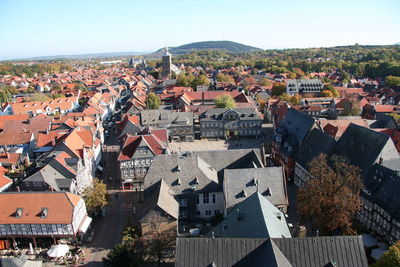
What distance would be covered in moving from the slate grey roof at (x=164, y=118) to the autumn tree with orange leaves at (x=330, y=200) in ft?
169

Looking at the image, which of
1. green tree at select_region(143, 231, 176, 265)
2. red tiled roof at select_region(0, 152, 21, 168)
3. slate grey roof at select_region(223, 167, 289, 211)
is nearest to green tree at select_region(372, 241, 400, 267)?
slate grey roof at select_region(223, 167, 289, 211)

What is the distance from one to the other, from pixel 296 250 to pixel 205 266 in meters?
8.50

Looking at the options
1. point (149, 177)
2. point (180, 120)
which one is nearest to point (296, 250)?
point (149, 177)

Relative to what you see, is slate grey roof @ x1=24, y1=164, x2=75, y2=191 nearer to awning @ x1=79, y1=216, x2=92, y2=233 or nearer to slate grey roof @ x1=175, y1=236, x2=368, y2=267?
awning @ x1=79, y1=216, x2=92, y2=233

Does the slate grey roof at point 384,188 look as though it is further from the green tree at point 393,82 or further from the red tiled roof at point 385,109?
the green tree at point 393,82

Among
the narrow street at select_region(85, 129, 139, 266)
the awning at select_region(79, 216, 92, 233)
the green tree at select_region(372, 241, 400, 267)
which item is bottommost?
the narrow street at select_region(85, 129, 139, 266)

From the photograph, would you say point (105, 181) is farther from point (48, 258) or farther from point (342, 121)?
point (342, 121)

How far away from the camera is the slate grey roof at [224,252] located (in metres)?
28.3

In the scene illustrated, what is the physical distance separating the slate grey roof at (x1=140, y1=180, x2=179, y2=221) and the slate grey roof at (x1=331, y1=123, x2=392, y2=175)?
1145 inches

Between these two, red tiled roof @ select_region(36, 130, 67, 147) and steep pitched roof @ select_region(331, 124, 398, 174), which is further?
red tiled roof @ select_region(36, 130, 67, 147)

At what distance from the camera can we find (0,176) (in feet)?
189

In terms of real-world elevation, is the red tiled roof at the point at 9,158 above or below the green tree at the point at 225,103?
below

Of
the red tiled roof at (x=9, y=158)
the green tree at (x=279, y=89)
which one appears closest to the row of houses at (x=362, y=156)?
the red tiled roof at (x=9, y=158)

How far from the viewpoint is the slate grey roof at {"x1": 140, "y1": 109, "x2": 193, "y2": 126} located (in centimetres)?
8869
